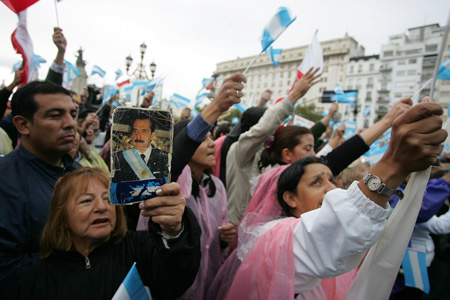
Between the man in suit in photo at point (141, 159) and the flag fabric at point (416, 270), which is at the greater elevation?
the man in suit in photo at point (141, 159)

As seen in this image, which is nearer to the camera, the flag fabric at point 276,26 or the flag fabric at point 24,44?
the flag fabric at point 276,26

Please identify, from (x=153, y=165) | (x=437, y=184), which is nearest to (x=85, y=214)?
(x=153, y=165)

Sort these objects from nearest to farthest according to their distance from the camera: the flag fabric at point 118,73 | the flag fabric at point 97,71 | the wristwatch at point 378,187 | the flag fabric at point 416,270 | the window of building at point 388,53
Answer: the wristwatch at point 378,187 < the flag fabric at point 416,270 < the flag fabric at point 97,71 < the flag fabric at point 118,73 < the window of building at point 388,53

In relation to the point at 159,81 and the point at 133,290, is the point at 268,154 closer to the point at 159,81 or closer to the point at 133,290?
the point at 133,290

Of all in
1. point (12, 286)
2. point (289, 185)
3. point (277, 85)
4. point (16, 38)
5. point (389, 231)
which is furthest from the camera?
point (277, 85)

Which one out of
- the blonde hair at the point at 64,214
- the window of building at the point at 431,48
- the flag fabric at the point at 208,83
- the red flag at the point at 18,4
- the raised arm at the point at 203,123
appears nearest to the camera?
the blonde hair at the point at 64,214

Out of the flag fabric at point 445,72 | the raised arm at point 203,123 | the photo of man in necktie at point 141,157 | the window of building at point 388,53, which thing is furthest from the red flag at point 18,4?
the window of building at point 388,53

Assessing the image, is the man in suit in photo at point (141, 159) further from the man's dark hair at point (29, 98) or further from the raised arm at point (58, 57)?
the raised arm at point (58, 57)

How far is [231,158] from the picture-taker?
9.57ft

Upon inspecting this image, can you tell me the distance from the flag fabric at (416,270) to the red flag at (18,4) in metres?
4.73

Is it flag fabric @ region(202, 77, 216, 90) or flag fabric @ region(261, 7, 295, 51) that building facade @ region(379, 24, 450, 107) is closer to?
flag fabric @ region(202, 77, 216, 90)

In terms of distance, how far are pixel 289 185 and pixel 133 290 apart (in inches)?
45.6

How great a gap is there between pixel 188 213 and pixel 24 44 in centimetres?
298

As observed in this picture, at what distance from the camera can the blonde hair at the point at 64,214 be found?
136 cm
